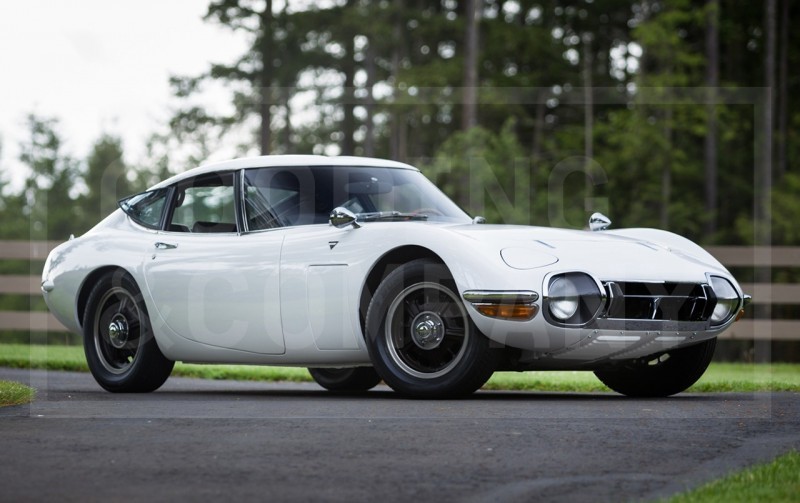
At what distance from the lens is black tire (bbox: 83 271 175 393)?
8.25 meters

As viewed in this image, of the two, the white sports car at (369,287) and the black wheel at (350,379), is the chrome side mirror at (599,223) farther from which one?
the black wheel at (350,379)

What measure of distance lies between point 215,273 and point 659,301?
2933 mm

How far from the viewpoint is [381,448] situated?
15.9ft

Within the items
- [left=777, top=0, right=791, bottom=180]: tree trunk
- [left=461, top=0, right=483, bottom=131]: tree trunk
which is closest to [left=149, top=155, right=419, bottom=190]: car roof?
[left=461, top=0, right=483, bottom=131]: tree trunk

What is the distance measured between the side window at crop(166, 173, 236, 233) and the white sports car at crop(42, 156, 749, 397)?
1 centimetres

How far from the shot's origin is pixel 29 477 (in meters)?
4.32

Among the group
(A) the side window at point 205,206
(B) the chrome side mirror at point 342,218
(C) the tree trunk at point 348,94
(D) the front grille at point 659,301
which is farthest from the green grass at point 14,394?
(C) the tree trunk at point 348,94

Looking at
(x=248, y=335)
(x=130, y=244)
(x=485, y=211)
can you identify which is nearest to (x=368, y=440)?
(x=248, y=335)

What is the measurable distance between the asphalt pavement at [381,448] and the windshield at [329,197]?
1.36 metres

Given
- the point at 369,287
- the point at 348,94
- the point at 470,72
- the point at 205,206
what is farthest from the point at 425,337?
the point at 348,94

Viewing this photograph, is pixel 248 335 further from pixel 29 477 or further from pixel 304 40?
pixel 304 40

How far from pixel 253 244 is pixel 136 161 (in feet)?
180

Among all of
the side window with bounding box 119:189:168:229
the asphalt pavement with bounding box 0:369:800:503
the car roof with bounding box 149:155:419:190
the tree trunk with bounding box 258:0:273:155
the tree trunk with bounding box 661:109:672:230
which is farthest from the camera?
the tree trunk with bounding box 258:0:273:155

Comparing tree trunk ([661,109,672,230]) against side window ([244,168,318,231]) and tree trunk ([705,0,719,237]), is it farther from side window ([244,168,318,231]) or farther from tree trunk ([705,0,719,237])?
side window ([244,168,318,231])
